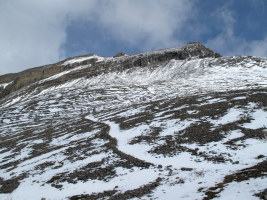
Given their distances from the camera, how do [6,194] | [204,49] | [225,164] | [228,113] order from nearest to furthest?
[225,164] < [6,194] < [228,113] < [204,49]

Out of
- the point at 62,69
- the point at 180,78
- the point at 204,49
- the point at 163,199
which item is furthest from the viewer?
the point at 62,69

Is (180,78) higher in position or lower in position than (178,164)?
higher

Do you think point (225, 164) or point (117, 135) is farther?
point (117, 135)

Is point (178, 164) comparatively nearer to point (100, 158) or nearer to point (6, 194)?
point (100, 158)

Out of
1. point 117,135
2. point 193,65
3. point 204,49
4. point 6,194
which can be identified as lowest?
point 6,194

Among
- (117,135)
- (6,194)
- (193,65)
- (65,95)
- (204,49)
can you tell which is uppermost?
(204,49)

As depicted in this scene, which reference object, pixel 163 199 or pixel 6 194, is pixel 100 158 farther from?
pixel 163 199

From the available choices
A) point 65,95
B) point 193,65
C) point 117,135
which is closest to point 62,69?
point 65,95

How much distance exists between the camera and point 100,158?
2131cm

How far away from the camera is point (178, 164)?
17062 millimetres

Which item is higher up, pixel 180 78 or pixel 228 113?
pixel 180 78

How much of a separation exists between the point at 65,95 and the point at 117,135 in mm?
67333

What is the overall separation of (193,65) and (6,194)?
107m

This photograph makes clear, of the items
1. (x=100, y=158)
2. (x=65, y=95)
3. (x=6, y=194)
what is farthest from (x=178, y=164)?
(x=65, y=95)
